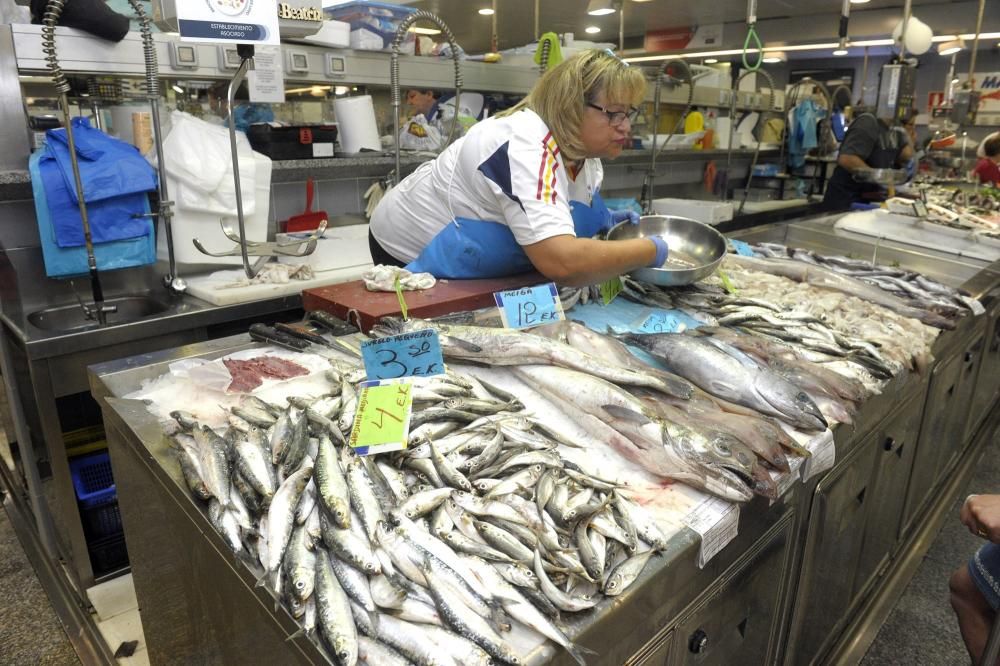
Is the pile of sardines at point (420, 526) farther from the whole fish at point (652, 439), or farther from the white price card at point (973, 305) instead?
the white price card at point (973, 305)

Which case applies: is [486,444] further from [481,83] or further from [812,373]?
[481,83]

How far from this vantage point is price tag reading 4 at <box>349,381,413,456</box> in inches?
55.1

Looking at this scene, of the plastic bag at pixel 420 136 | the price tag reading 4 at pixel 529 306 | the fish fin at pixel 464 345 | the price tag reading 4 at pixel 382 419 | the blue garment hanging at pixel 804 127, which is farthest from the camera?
the blue garment hanging at pixel 804 127

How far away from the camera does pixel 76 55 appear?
9.93ft

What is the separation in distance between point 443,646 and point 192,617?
39.9 inches

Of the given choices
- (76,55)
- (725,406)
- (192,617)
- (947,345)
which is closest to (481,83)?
(76,55)

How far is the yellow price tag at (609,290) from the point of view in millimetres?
2643

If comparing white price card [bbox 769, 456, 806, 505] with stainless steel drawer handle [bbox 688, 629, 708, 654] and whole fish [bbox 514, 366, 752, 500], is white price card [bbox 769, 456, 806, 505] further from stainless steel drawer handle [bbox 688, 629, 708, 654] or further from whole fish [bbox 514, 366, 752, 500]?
stainless steel drawer handle [bbox 688, 629, 708, 654]

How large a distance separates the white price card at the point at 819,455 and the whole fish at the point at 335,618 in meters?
1.13

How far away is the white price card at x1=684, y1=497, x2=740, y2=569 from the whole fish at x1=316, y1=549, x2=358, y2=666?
680 mm

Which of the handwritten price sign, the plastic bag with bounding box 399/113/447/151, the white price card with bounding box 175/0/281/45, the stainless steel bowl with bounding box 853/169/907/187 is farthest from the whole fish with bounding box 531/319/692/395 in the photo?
the stainless steel bowl with bounding box 853/169/907/187

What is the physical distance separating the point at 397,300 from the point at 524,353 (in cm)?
63

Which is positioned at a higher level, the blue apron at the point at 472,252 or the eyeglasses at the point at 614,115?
the eyeglasses at the point at 614,115

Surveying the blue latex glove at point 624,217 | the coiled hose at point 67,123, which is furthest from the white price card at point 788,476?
the coiled hose at point 67,123
